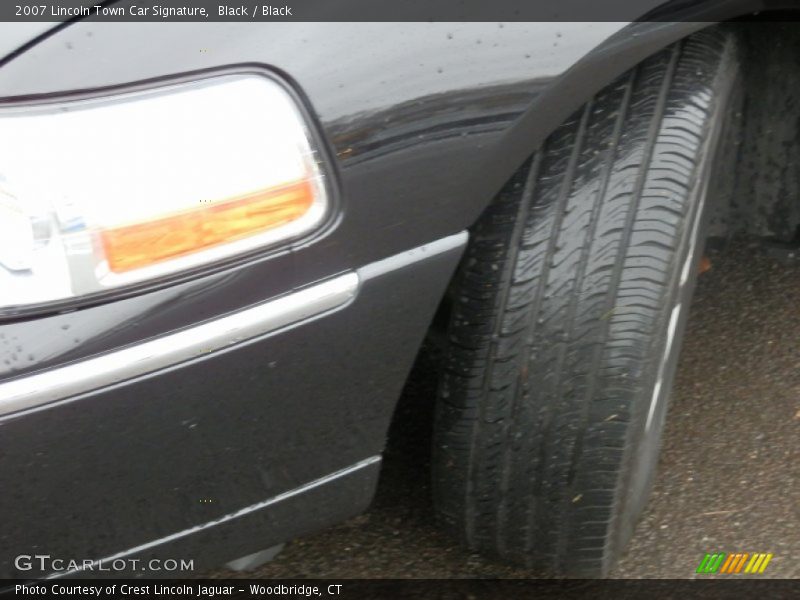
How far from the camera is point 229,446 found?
1431mm

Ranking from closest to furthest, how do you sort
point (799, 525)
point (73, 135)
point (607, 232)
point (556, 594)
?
point (73, 135), point (607, 232), point (556, 594), point (799, 525)

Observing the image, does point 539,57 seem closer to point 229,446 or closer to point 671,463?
point 229,446

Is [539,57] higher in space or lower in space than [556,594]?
higher

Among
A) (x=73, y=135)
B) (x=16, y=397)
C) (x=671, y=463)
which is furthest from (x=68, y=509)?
(x=671, y=463)

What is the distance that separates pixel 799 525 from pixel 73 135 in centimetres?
165

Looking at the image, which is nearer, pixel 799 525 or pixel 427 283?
pixel 427 283

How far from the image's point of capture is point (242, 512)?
1525 mm

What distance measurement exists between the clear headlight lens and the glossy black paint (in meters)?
0.03

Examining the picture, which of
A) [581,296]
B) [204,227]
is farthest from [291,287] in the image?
[581,296]

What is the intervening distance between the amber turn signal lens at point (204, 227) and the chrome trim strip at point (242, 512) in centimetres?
44

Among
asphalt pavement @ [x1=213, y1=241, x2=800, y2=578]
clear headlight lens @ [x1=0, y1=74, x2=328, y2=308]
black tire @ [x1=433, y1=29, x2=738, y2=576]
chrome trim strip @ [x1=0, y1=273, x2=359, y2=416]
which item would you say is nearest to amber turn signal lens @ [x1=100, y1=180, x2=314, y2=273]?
clear headlight lens @ [x1=0, y1=74, x2=328, y2=308]

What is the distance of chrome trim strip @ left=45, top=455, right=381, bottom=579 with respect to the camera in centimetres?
145

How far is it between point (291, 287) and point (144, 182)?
0.77ft

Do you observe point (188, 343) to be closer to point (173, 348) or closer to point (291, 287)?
point (173, 348)
